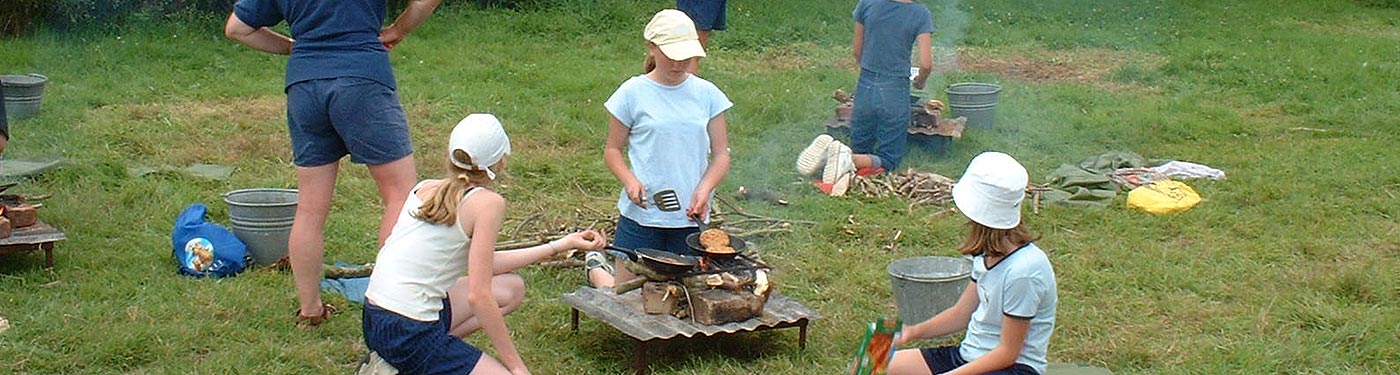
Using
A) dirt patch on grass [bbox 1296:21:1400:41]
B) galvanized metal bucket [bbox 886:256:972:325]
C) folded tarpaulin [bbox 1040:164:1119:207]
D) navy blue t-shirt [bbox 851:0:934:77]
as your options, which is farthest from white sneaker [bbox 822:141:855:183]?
dirt patch on grass [bbox 1296:21:1400:41]

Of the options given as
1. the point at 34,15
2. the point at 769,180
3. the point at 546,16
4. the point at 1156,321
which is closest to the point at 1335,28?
the point at 546,16

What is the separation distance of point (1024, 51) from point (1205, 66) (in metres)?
1.88

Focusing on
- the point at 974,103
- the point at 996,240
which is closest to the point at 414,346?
the point at 996,240

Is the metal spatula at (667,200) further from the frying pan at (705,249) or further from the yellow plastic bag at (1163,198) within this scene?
the yellow plastic bag at (1163,198)

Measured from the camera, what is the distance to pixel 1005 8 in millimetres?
16594

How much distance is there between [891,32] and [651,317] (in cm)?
387

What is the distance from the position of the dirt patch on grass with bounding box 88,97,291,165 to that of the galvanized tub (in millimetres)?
371

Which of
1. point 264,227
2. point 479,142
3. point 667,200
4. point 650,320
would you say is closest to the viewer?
point 479,142

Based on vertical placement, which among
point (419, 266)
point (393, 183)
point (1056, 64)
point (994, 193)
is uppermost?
point (994, 193)

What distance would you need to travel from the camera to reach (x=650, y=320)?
4879 mm

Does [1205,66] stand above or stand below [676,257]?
below

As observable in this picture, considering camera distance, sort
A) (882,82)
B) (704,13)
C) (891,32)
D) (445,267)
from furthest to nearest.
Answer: (704,13)
(882,82)
(891,32)
(445,267)

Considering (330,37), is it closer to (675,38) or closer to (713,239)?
(675,38)

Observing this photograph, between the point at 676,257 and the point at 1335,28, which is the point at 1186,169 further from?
the point at 1335,28
